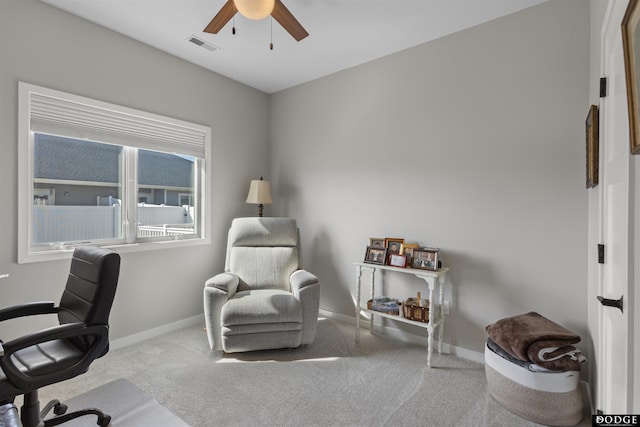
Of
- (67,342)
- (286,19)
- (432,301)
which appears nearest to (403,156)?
(432,301)

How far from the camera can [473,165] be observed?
2494 millimetres

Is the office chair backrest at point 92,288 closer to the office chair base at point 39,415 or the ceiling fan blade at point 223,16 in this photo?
the office chair base at point 39,415

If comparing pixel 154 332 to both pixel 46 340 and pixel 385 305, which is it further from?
pixel 385 305

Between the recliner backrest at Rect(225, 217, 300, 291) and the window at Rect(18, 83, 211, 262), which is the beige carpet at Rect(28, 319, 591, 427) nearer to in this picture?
the recliner backrest at Rect(225, 217, 300, 291)

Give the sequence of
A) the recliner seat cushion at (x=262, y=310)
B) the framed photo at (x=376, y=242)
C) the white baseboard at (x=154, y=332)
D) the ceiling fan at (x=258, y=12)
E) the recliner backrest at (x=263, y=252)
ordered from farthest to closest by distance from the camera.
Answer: the recliner backrest at (x=263, y=252) < the framed photo at (x=376, y=242) < the white baseboard at (x=154, y=332) < the recliner seat cushion at (x=262, y=310) < the ceiling fan at (x=258, y=12)

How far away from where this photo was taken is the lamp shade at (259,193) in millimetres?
3441

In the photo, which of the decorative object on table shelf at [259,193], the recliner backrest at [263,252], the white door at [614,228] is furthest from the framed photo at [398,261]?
the decorative object on table shelf at [259,193]

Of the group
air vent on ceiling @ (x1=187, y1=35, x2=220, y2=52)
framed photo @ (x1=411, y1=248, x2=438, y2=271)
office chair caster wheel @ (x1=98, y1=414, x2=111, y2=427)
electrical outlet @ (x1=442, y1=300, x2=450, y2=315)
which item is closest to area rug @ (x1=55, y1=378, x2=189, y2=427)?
office chair caster wheel @ (x1=98, y1=414, x2=111, y2=427)

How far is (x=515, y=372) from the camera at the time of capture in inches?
71.3

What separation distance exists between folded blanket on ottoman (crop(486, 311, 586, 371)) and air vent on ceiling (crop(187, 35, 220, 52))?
320 centimetres

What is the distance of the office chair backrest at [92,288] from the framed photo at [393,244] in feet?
6.62

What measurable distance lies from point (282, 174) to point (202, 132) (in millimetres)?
1025

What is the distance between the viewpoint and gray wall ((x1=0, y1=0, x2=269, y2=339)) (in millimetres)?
2104

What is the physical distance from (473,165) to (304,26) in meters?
1.76
